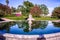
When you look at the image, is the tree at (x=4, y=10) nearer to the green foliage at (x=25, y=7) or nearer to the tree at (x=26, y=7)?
the green foliage at (x=25, y=7)

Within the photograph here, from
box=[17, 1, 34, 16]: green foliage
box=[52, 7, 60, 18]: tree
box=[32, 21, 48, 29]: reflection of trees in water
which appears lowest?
box=[32, 21, 48, 29]: reflection of trees in water

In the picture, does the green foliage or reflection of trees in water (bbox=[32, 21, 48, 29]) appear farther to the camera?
the green foliage

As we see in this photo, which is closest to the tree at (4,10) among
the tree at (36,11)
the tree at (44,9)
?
the tree at (36,11)

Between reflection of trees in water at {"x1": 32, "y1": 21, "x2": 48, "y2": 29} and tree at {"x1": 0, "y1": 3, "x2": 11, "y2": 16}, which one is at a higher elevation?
tree at {"x1": 0, "y1": 3, "x2": 11, "y2": 16}

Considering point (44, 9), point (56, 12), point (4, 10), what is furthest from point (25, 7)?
point (56, 12)

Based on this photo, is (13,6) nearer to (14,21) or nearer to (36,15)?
(14,21)

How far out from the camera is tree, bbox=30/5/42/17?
7672 mm

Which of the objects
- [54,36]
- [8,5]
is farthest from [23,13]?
[54,36]

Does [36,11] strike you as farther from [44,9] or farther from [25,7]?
[25,7]

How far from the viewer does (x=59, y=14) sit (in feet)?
25.5

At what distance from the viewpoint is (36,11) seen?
304 inches

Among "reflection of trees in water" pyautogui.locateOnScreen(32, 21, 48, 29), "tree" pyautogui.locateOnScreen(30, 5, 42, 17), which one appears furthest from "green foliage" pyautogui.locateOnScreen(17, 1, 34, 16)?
"reflection of trees in water" pyautogui.locateOnScreen(32, 21, 48, 29)

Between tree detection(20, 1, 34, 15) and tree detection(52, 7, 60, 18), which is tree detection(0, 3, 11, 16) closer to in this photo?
tree detection(20, 1, 34, 15)

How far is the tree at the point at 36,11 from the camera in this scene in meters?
7.67
